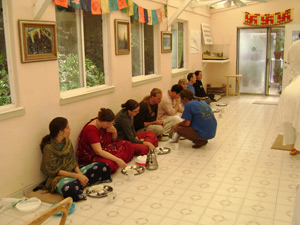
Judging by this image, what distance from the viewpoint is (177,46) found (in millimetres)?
8133

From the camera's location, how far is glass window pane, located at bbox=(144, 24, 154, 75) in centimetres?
648

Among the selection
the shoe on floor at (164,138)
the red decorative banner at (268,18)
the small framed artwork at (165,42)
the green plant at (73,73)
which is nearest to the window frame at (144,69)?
the small framed artwork at (165,42)

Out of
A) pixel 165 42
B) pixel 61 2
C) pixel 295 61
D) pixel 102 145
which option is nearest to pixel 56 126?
pixel 102 145

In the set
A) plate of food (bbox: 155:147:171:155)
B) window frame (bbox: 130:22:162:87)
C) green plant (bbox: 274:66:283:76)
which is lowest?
plate of food (bbox: 155:147:171:155)

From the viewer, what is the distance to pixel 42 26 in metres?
3.67

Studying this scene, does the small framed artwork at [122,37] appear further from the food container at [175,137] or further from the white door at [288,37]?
the white door at [288,37]

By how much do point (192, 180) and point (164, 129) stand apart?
1.85 meters

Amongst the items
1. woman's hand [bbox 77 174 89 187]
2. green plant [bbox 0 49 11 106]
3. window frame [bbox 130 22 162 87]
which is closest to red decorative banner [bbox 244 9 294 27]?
window frame [bbox 130 22 162 87]

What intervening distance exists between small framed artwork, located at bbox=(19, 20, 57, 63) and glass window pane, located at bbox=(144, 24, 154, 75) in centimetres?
285

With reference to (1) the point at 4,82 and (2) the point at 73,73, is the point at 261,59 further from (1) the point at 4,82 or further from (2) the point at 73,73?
(1) the point at 4,82

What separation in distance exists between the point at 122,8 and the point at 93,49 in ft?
2.64

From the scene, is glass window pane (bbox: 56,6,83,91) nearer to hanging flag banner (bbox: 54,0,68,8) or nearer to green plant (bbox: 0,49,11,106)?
hanging flag banner (bbox: 54,0,68,8)

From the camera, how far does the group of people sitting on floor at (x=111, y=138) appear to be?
351cm

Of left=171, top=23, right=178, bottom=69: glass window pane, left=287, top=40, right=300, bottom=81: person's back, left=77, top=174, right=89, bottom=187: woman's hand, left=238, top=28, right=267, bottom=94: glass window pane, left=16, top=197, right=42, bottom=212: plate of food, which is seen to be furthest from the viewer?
left=238, top=28, right=267, bottom=94: glass window pane
